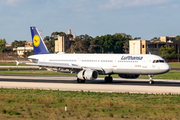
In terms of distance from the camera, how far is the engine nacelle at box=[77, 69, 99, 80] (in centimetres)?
4419

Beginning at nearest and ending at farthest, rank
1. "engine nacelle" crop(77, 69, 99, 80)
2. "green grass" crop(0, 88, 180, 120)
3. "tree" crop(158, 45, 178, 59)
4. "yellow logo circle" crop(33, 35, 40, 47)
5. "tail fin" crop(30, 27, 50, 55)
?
"green grass" crop(0, 88, 180, 120), "engine nacelle" crop(77, 69, 99, 80), "tail fin" crop(30, 27, 50, 55), "yellow logo circle" crop(33, 35, 40, 47), "tree" crop(158, 45, 178, 59)

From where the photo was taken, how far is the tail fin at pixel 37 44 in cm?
5659

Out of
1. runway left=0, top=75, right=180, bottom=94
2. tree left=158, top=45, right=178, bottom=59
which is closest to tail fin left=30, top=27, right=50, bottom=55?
runway left=0, top=75, right=180, bottom=94

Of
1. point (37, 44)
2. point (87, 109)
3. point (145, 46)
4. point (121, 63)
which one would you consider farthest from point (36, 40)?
point (145, 46)

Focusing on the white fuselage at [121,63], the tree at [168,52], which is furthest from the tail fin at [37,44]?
the tree at [168,52]

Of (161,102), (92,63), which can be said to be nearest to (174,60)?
(92,63)

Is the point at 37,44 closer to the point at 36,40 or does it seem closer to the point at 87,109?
the point at 36,40

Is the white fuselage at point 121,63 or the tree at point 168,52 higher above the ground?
the tree at point 168,52

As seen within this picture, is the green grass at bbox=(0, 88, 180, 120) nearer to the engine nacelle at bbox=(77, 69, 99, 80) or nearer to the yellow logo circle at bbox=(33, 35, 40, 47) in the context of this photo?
the engine nacelle at bbox=(77, 69, 99, 80)

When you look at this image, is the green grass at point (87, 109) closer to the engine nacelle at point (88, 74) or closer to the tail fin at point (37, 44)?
the engine nacelle at point (88, 74)

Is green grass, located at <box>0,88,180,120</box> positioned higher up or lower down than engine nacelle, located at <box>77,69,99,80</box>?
lower down

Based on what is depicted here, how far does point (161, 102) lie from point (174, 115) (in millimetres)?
5502

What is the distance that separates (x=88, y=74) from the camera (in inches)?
1746

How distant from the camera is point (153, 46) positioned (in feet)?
621
